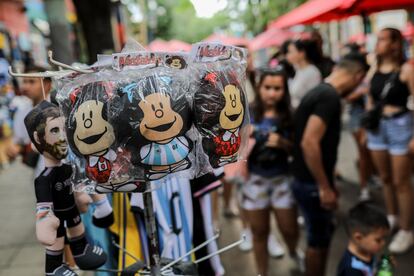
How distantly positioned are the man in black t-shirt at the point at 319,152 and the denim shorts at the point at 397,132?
990 mm

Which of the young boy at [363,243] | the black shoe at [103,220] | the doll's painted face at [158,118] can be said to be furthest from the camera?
the young boy at [363,243]

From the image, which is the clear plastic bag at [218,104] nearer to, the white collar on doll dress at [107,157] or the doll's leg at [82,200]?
the white collar on doll dress at [107,157]

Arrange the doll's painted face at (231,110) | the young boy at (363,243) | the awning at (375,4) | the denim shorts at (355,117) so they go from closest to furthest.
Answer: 1. the doll's painted face at (231,110)
2. the young boy at (363,243)
3. the awning at (375,4)
4. the denim shorts at (355,117)

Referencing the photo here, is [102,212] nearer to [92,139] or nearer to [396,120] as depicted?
[92,139]

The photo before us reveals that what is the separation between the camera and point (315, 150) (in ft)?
8.52

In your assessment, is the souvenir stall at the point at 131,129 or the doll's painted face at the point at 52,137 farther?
the doll's painted face at the point at 52,137

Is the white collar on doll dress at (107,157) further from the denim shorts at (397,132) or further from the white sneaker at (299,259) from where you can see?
the denim shorts at (397,132)

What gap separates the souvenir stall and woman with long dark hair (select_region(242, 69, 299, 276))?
1.63m

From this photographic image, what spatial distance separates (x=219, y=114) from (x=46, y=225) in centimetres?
58

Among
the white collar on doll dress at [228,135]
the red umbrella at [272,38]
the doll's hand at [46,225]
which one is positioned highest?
the red umbrella at [272,38]

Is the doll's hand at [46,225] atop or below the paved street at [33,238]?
atop

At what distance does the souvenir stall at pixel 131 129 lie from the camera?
111 cm

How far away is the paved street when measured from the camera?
3.48m

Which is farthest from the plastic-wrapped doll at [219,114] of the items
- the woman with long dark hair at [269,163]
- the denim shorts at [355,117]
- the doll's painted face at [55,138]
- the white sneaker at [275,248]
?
the denim shorts at [355,117]
